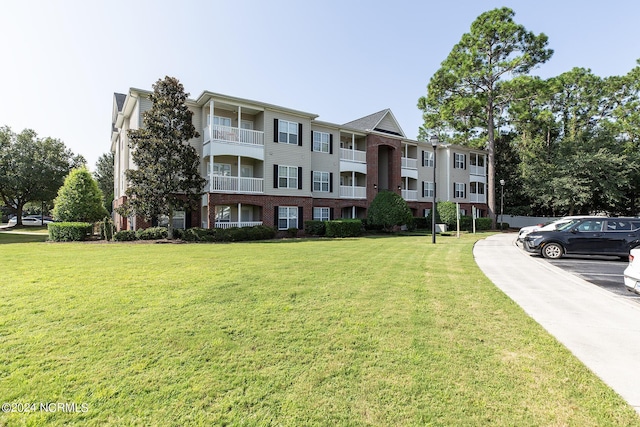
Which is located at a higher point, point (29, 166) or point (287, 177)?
point (29, 166)

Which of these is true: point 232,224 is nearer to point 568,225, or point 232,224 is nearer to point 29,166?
point 568,225

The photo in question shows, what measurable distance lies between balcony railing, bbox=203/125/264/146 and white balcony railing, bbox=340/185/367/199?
8155mm

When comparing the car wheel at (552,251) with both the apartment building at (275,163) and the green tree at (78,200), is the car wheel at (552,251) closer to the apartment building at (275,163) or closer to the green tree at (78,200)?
the apartment building at (275,163)

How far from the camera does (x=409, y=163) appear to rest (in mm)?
31016

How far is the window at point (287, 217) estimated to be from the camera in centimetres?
2203

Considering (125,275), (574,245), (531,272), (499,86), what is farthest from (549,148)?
(125,275)

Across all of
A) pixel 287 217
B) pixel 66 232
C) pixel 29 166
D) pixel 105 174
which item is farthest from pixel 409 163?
pixel 105 174

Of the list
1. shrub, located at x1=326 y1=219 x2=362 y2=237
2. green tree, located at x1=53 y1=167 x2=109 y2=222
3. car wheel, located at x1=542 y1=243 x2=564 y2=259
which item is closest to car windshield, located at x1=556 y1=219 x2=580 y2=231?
car wheel, located at x1=542 y1=243 x2=564 y2=259

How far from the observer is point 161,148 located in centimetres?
1725

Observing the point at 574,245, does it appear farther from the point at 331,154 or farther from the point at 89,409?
the point at 331,154

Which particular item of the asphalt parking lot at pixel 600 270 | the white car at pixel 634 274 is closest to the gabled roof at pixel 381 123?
the asphalt parking lot at pixel 600 270

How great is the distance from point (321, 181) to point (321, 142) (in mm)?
3130

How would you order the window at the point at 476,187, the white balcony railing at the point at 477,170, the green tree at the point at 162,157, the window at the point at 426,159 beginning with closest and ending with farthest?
the green tree at the point at 162,157 → the window at the point at 426,159 → the white balcony railing at the point at 477,170 → the window at the point at 476,187

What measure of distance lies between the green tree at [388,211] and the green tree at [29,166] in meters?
41.0
